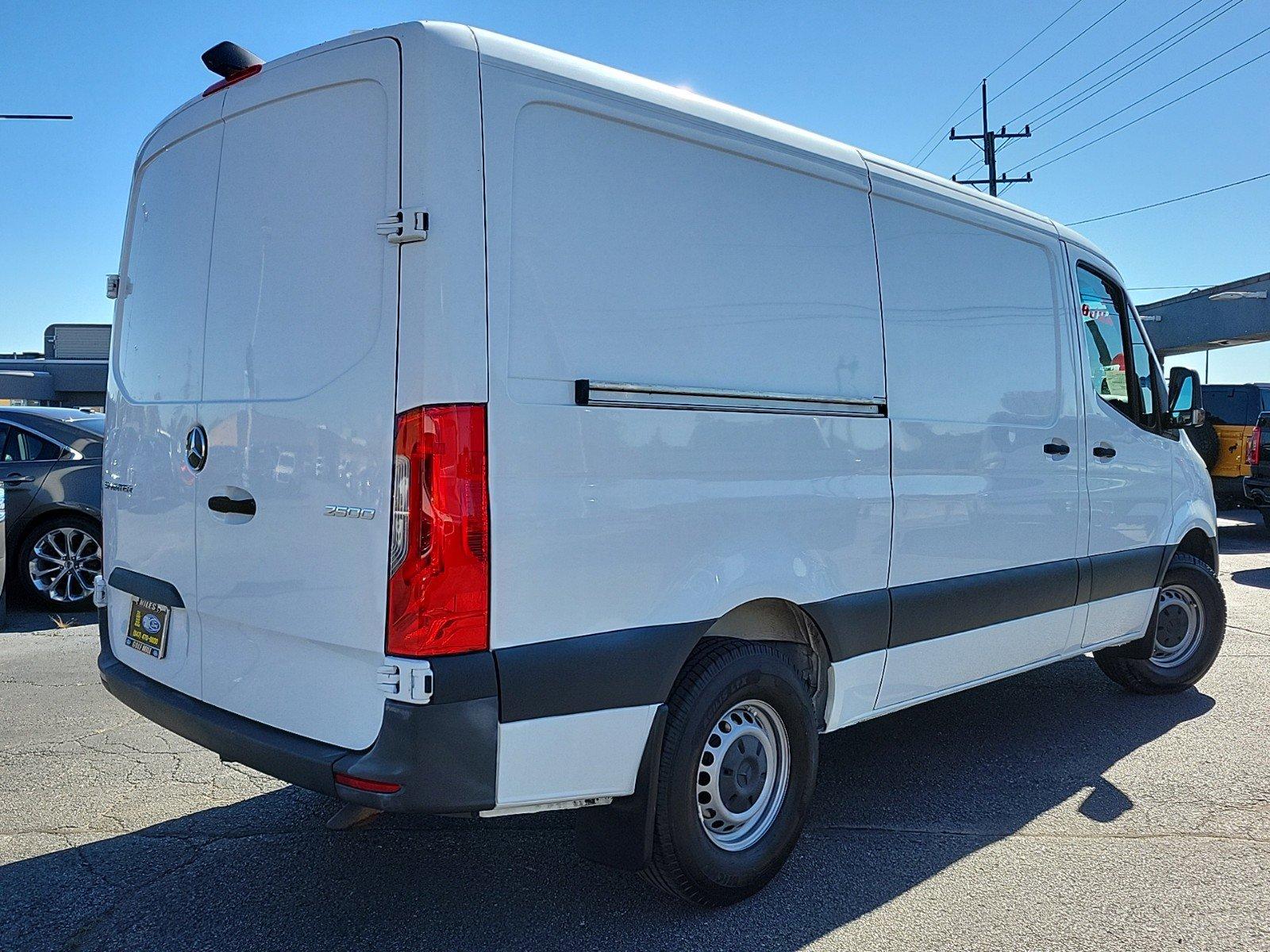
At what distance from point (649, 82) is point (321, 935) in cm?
266

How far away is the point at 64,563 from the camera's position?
26.5 feet

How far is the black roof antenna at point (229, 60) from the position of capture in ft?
10.6

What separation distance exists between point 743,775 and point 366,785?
1.26 metres

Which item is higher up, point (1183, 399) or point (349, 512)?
point (1183, 399)

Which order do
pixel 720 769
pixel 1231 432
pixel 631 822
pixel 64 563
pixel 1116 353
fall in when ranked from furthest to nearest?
pixel 1231 432 < pixel 64 563 < pixel 1116 353 < pixel 720 769 < pixel 631 822

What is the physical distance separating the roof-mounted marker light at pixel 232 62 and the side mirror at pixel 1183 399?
15.1 ft

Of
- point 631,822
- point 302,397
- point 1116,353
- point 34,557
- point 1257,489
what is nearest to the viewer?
point 302,397

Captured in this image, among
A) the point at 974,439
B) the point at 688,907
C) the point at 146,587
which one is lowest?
the point at 688,907

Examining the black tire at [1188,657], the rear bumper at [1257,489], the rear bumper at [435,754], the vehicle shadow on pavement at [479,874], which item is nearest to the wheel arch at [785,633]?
the vehicle shadow on pavement at [479,874]

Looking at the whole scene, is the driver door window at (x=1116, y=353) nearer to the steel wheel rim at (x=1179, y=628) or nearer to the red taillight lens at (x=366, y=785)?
the steel wheel rim at (x=1179, y=628)

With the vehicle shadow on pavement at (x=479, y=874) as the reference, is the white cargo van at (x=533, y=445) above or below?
above

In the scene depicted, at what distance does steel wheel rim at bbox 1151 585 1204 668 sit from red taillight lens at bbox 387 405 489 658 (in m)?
4.68

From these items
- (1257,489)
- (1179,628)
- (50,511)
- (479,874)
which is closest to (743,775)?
(479,874)

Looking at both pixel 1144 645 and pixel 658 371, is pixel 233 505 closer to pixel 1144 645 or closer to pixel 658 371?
pixel 658 371
